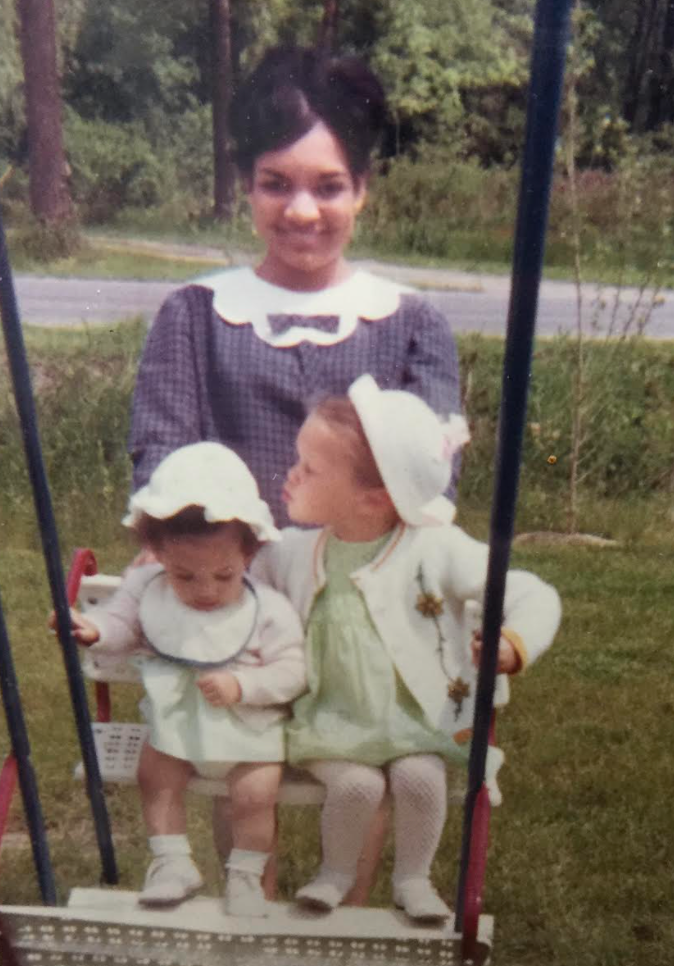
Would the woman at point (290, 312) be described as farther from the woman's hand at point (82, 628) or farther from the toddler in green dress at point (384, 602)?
the woman's hand at point (82, 628)

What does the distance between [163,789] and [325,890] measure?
23 centimetres


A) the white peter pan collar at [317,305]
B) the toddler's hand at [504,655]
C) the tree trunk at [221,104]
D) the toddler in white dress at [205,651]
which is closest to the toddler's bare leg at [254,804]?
the toddler in white dress at [205,651]

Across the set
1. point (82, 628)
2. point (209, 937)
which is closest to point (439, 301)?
point (82, 628)

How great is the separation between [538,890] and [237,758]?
49 cm

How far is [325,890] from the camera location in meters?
1.83

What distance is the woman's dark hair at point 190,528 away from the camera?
68.2 inches

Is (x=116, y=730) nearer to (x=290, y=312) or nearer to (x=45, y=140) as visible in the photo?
(x=290, y=312)

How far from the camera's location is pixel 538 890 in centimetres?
202

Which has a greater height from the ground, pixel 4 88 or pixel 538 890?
pixel 4 88

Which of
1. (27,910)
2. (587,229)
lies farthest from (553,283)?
(27,910)

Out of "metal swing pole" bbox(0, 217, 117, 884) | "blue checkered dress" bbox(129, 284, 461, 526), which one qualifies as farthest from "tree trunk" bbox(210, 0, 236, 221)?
"metal swing pole" bbox(0, 217, 117, 884)

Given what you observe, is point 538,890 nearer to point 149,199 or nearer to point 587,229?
point 587,229

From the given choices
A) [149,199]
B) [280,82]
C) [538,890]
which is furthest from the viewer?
[538,890]

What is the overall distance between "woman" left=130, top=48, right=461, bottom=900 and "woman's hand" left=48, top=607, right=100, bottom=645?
0.21 metres
